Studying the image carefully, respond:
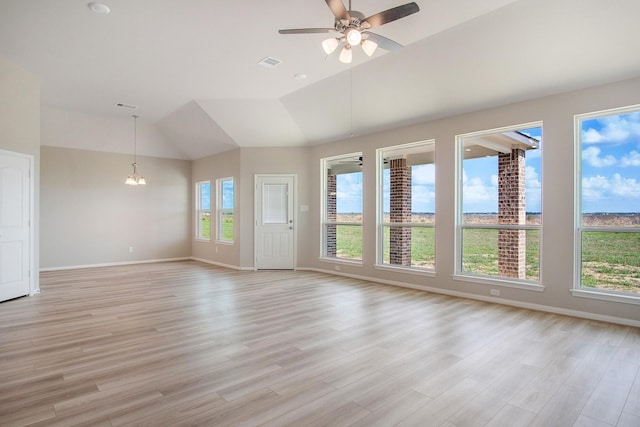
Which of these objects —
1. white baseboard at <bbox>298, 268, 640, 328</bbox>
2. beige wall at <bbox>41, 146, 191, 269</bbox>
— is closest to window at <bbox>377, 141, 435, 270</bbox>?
white baseboard at <bbox>298, 268, 640, 328</bbox>

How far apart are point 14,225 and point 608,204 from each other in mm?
7849

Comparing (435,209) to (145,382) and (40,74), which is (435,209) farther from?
(40,74)

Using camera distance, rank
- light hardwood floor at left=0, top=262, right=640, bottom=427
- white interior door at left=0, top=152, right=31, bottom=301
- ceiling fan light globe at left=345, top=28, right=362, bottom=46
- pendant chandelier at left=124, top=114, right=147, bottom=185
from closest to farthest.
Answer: light hardwood floor at left=0, top=262, right=640, bottom=427
ceiling fan light globe at left=345, top=28, right=362, bottom=46
white interior door at left=0, top=152, right=31, bottom=301
pendant chandelier at left=124, top=114, right=147, bottom=185

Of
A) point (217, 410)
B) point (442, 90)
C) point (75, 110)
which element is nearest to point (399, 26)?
point (442, 90)

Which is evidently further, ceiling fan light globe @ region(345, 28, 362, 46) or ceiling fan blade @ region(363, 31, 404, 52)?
ceiling fan blade @ region(363, 31, 404, 52)

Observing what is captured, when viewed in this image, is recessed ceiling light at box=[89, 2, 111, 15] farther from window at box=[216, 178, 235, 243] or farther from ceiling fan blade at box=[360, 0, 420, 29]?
window at box=[216, 178, 235, 243]

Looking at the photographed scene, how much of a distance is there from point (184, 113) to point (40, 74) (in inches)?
96.8

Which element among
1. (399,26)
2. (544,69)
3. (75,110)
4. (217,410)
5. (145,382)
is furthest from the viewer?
(75,110)

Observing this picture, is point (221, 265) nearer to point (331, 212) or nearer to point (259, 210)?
point (259, 210)

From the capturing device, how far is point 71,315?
4.30 m

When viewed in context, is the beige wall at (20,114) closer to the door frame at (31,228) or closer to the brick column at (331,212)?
the door frame at (31,228)

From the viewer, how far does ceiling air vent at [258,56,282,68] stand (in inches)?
187

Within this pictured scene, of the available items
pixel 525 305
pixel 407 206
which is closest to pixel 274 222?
pixel 407 206

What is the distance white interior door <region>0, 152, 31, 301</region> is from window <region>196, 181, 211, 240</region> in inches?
169
